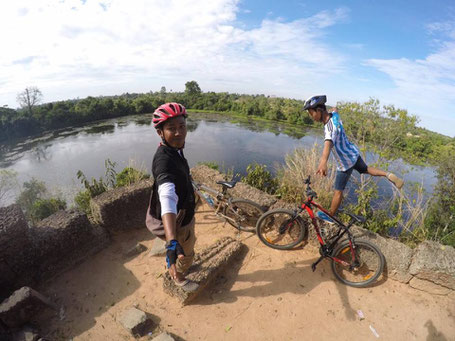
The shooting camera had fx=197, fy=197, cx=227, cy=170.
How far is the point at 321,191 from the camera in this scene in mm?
4539

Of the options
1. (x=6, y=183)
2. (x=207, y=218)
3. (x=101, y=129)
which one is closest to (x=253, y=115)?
(x=101, y=129)

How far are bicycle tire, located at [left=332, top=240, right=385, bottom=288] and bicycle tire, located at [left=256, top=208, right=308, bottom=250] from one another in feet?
2.03

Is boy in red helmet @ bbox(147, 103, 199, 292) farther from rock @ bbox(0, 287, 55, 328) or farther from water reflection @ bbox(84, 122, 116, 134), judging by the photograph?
water reflection @ bbox(84, 122, 116, 134)

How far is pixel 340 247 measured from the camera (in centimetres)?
279

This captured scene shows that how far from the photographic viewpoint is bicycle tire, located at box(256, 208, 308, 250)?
3.24 m

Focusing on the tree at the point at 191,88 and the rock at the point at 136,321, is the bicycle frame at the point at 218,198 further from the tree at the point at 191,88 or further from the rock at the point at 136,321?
the tree at the point at 191,88

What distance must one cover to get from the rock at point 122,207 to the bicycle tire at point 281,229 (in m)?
2.37

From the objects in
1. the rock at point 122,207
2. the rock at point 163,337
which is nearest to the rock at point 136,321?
the rock at point 163,337

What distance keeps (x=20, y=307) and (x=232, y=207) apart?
9.88 feet

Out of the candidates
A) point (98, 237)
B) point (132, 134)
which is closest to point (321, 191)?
point (98, 237)

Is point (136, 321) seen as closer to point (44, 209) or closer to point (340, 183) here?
point (340, 183)

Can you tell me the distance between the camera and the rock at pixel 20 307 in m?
2.20

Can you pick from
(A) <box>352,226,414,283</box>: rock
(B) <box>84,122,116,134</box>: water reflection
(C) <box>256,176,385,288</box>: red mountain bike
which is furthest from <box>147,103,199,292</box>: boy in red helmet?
(B) <box>84,122,116,134</box>: water reflection

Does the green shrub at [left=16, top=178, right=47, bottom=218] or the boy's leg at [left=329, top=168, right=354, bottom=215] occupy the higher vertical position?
the boy's leg at [left=329, top=168, right=354, bottom=215]
